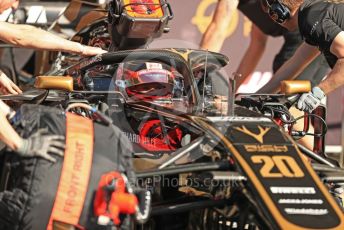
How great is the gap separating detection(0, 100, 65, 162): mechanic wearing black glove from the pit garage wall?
5.76m

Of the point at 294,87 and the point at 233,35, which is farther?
the point at 233,35

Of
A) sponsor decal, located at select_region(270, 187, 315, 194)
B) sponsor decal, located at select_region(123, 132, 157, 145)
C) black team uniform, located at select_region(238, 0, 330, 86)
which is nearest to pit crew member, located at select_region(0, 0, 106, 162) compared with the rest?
sponsor decal, located at select_region(123, 132, 157, 145)

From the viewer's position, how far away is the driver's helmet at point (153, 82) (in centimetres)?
651

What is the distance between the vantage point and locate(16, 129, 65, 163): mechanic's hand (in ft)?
16.6

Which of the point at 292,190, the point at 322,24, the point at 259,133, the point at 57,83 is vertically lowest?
the point at 292,190

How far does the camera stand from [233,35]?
1096 cm

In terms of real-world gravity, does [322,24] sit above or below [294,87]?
above

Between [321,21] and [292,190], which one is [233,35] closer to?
[321,21]

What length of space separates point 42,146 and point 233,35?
6124 mm

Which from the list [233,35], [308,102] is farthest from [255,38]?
[308,102]

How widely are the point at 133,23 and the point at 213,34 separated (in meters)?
2.32

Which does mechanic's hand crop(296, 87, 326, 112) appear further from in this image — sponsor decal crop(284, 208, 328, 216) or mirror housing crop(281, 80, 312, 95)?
sponsor decal crop(284, 208, 328, 216)

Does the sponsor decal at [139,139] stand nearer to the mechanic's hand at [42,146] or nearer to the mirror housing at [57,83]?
the mirror housing at [57,83]

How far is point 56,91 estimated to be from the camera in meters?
6.61
